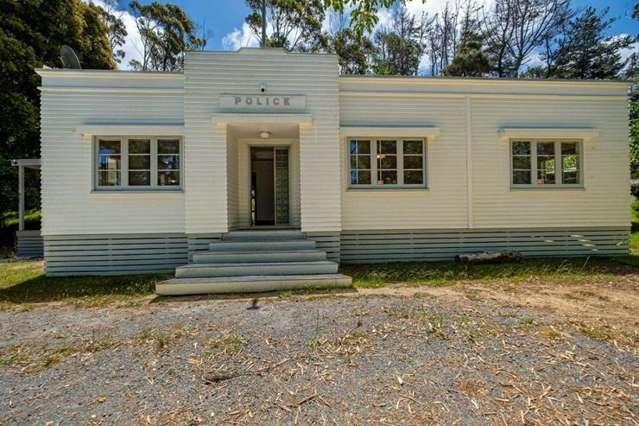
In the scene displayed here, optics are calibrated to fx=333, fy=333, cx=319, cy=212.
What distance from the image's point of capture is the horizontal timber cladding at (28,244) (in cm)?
1065

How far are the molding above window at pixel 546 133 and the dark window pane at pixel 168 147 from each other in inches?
306

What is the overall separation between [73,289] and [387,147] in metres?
7.24

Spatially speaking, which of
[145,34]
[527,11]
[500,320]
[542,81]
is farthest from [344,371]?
[527,11]

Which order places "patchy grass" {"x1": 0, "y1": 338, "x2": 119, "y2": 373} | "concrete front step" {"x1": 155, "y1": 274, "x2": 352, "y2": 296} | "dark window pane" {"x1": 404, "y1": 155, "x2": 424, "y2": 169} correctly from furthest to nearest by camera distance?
"dark window pane" {"x1": 404, "y1": 155, "x2": 424, "y2": 169} → "concrete front step" {"x1": 155, "y1": 274, "x2": 352, "y2": 296} → "patchy grass" {"x1": 0, "y1": 338, "x2": 119, "y2": 373}

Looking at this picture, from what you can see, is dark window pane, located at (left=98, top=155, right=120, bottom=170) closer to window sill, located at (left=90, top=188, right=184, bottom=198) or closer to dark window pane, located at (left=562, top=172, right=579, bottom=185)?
window sill, located at (left=90, top=188, right=184, bottom=198)

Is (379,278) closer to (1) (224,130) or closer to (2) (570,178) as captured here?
(1) (224,130)

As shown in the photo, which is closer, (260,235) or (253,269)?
(253,269)

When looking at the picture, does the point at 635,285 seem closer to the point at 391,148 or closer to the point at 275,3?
the point at 391,148

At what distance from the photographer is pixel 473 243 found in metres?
8.33

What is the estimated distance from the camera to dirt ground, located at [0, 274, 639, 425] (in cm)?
236

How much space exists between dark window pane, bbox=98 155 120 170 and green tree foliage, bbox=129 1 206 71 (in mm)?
A: 18883

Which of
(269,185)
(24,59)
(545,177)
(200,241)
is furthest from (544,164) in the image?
(24,59)

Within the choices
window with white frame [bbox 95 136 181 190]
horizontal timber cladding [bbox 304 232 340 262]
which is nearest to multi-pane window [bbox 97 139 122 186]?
window with white frame [bbox 95 136 181 190]

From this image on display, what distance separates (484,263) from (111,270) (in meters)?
8.54
